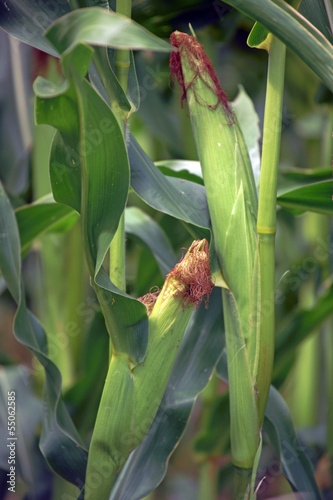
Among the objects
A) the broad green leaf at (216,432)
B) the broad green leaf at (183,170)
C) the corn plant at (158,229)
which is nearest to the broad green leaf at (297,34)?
the corn plant at (158,229)

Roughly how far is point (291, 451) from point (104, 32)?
1.70 feet

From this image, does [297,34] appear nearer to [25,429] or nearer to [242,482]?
[242,482]

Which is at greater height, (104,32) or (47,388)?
(104,32)

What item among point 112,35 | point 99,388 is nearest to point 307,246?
point 99,388

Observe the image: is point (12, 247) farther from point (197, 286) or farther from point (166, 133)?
point (166, 133)

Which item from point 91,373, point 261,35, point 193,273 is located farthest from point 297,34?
point 91,373

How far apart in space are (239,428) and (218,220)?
0.19m

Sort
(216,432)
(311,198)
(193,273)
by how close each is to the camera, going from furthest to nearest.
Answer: (216,432) → (311,198) → (193,273)

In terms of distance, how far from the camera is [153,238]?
616 millimetres

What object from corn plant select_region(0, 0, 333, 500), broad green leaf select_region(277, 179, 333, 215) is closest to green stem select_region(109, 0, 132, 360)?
corn plant select_region(0, 0, 333, 500)

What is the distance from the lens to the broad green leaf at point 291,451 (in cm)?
57

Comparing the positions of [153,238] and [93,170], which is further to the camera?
[153,238]

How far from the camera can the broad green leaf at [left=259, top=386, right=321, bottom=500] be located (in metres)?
0.57

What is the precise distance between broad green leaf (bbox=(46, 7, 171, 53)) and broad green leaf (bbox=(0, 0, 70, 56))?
14 centimetres
